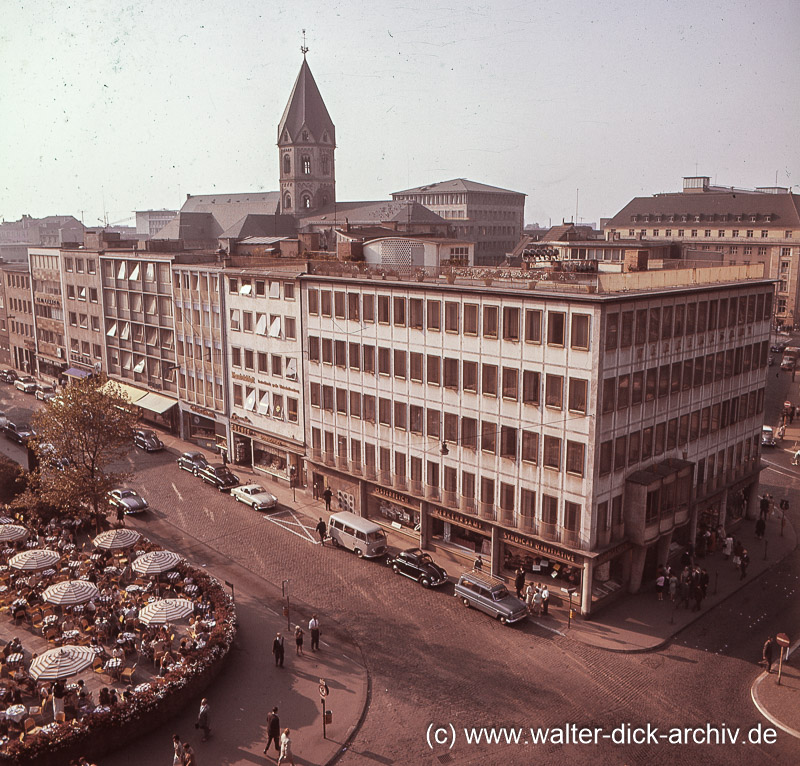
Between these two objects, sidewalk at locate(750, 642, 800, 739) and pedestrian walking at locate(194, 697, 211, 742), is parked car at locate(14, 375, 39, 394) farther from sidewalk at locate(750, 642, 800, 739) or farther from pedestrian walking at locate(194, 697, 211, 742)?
sidewalk at locate(750, 642, 800, 739)

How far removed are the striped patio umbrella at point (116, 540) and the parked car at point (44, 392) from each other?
1746 inches

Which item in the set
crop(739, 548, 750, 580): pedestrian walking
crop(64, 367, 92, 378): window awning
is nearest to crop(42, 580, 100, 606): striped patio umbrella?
crop(739, 548, 750, 580): pedestrian walking

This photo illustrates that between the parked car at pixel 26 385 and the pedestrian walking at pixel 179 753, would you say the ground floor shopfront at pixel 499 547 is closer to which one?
the pedestrian walking at pixel 179 753

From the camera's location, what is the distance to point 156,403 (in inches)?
2867

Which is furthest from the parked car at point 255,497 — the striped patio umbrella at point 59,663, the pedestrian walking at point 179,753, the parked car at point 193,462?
the pedestrian walking at point 179,753

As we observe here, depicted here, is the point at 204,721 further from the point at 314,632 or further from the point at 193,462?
the point at 193,462

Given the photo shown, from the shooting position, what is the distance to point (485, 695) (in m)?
30.5

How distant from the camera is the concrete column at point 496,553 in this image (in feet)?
133

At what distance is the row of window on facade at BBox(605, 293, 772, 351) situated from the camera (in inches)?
1405

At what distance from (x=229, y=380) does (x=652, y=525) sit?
36321 millimetres

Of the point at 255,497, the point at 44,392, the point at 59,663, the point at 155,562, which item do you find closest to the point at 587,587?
the point at 155,562

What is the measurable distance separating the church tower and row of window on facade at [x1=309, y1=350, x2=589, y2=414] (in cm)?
12585

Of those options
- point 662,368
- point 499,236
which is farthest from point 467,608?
point 499,236

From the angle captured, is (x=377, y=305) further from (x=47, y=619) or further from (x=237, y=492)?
(x=47, y=619)
